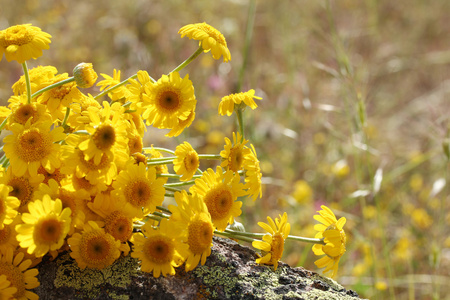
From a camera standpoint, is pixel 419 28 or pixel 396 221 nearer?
pixel 396 221

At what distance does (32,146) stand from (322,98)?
3.58m

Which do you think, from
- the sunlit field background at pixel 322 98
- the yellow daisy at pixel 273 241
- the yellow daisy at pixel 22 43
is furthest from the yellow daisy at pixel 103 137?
the sunlit field background at pixel 322 98

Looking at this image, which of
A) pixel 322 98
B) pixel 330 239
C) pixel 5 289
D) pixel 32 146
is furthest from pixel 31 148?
pixel 322 98

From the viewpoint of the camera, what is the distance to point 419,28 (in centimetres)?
558

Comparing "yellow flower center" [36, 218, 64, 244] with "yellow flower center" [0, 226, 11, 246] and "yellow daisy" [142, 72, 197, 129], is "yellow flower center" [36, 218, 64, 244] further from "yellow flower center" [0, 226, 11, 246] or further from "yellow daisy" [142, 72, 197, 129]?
"yellow daisy" [142, 72, 197, 129]

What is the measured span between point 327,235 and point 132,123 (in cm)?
60

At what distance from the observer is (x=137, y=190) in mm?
1129

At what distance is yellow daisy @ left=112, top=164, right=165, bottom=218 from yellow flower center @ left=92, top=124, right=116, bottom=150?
9 centimetres

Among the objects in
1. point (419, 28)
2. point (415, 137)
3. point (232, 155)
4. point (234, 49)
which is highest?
point (419, 28)

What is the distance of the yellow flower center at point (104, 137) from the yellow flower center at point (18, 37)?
309 millimetres

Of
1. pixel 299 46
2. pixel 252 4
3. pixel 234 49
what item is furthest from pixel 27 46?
pixel 299 46

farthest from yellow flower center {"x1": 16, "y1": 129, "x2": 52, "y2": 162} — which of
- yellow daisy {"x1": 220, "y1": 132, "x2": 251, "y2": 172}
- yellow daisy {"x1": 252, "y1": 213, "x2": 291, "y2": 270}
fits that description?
yellow daisy {"x1": 252, "y1": 213, "x2": 291, "y2": 270}

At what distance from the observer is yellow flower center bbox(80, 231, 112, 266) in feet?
3.64

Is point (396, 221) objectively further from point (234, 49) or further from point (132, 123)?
point (132, 123)
